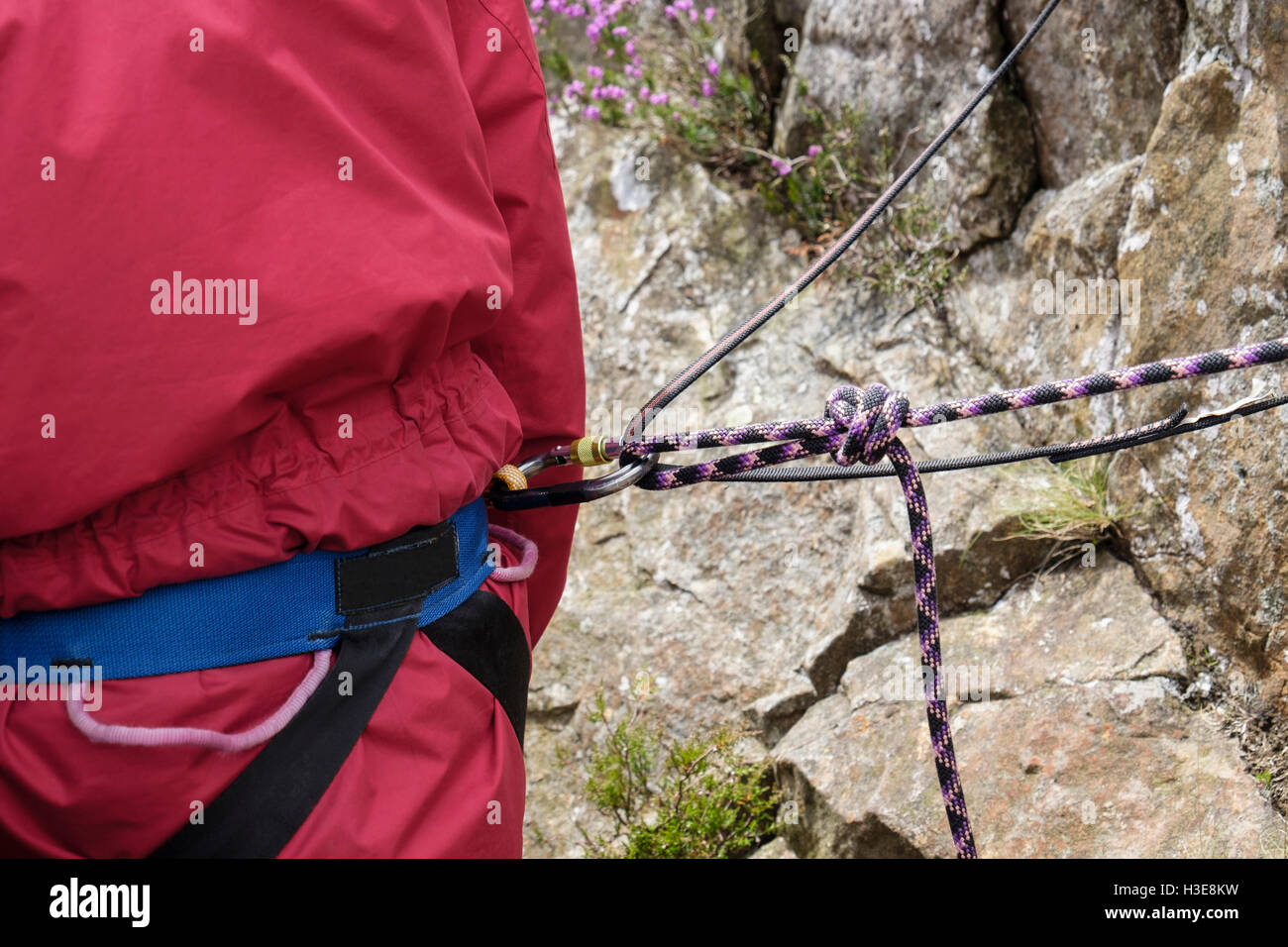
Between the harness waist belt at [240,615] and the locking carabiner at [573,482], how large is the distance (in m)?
0.33

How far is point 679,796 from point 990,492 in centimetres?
127

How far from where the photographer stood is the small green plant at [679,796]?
2.66m

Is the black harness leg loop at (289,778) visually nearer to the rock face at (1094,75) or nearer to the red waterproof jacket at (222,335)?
the red waterproof jacket at (222,335)

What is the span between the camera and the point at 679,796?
8.71ft

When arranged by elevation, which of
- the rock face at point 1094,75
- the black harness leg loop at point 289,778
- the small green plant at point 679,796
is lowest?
the small green plant at point 679,796

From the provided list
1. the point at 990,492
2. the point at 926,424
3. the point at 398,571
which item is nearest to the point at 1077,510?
the point at 990,492

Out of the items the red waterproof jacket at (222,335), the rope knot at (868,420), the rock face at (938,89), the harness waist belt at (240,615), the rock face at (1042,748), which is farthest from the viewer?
the rock face at (938,89)

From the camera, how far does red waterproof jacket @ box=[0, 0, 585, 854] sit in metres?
1.01

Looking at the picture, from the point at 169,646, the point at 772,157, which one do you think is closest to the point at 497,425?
the point at 169,646

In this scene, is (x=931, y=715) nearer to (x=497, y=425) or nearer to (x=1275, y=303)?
(x=497, y=425)

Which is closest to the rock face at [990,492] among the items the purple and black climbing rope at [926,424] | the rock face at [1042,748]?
the rock face at [1042,748]

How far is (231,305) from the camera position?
1.07 metres

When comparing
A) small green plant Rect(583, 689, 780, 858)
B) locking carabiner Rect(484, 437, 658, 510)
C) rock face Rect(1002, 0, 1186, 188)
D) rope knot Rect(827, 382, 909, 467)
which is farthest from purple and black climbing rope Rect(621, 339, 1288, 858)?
rock face Rect(1002, 0, 1186, 188)

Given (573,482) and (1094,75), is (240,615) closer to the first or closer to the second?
(573,482)
